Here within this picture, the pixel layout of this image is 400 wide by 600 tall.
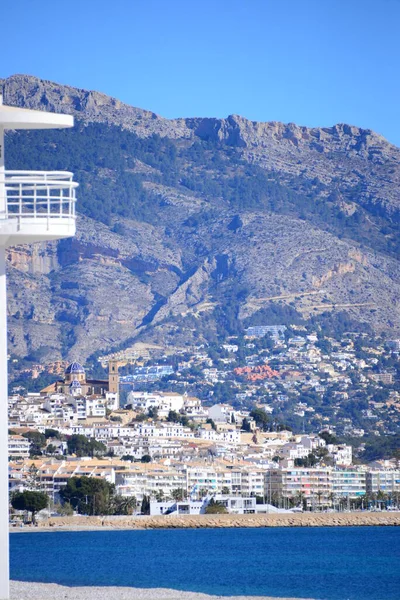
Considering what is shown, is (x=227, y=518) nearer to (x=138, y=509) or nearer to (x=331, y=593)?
(x=138, y=509)

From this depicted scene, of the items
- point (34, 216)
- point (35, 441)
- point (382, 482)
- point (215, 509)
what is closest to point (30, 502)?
point (215, 509)

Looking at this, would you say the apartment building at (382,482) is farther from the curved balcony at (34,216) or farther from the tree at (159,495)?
the curved balcony at (34,216)

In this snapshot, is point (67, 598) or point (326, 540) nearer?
point (67, 598)

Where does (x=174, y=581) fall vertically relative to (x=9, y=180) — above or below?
below

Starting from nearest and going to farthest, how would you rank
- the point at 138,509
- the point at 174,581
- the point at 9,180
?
the point at 9,180
the point at 174,581
the point at 138,509

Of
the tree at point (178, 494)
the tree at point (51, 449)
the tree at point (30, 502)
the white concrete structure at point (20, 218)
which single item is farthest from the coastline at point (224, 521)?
the white concrete structure at point (20, 218)

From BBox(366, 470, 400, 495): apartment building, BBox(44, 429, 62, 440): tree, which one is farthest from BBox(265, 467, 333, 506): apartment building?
BBox(44, 429, 62, 440): tree

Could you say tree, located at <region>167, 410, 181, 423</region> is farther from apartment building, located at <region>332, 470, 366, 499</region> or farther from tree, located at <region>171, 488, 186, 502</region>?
tree, located at <region>171, 488, 186, 502</region>

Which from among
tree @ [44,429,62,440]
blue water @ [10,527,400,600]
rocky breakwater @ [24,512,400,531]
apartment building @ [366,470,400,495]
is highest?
tree @ [44,429,62,440]

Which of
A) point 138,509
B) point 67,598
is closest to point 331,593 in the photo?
point 67,598
